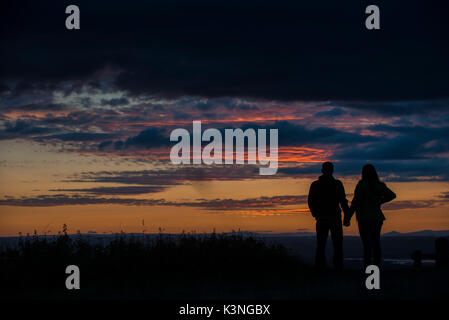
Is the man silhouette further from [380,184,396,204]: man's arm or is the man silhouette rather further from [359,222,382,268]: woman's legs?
[380,184,396,204]: man's arm

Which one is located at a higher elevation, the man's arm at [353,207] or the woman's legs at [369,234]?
the man's arm at [353,207]

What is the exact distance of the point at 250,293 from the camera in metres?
12.8

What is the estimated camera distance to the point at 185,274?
1593 centimetres

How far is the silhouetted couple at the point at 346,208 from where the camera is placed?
14.6 metres

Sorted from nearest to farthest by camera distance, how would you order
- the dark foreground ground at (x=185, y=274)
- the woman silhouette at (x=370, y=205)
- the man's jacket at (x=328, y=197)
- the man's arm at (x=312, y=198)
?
the dark foreground ground at (x=185, y=274) → the woman silhouette at (x=370, y=205) → the man's jacket at (x=328, y=197) → the man's arm at (x=312, y=198)

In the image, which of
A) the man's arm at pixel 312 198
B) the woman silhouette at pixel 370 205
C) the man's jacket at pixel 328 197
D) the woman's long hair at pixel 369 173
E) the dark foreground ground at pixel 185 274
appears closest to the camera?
the dark foreground ground at pixel 185 274

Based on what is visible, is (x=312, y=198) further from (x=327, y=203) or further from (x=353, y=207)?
(x=353, y=207)

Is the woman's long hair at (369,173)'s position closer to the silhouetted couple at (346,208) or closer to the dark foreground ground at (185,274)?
the silhouetted couple at (346,208)

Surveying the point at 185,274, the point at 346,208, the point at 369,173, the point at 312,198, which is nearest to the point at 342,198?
Answer: the point at 346,208

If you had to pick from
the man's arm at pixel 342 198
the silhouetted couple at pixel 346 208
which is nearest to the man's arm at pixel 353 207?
the silhouetted couple at pixel 346 208

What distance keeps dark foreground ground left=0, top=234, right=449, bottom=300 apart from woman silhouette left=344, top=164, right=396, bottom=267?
94cm
